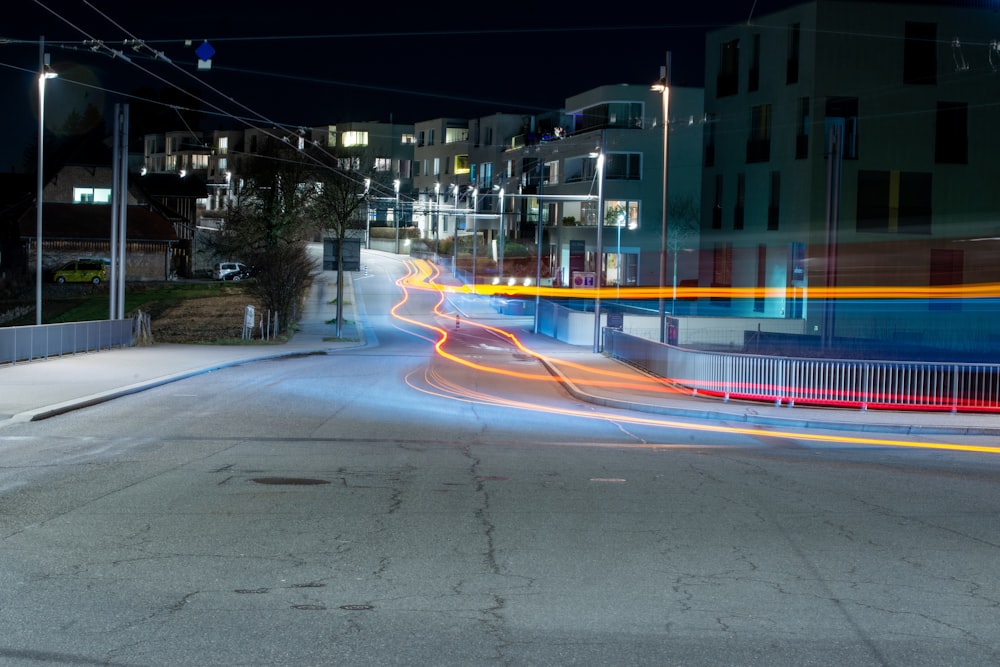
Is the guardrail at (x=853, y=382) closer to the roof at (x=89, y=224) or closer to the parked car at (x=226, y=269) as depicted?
the roof at (x=89, y=224)

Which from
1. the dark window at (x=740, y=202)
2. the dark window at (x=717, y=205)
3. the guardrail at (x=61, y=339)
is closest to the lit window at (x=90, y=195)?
the dark window at (x=717, y=205)

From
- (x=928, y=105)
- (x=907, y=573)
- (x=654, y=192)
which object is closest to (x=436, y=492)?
(x=907, y=573)

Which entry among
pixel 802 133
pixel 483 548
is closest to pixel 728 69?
pixel 802 133

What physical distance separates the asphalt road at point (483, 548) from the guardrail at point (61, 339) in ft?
31.9

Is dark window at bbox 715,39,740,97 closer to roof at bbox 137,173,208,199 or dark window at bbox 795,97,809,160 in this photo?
dark window at bbox 795,97,809,160

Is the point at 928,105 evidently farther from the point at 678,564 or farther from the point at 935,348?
the point at 678,564

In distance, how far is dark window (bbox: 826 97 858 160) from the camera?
4575 centimetres

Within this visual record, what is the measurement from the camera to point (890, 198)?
46.8 m

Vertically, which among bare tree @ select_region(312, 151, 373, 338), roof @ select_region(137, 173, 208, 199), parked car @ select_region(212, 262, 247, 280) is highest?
roof @ select_region(137, 173, 208, 199)

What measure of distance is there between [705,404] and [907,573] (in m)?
12.9

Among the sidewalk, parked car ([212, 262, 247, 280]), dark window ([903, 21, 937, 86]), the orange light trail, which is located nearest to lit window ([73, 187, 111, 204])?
parked car ([212, 262, 247, 280])

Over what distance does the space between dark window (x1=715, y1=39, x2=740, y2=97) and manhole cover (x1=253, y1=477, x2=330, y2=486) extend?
1767 inches

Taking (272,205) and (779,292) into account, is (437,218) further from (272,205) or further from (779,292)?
(779,292)

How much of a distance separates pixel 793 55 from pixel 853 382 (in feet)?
101
